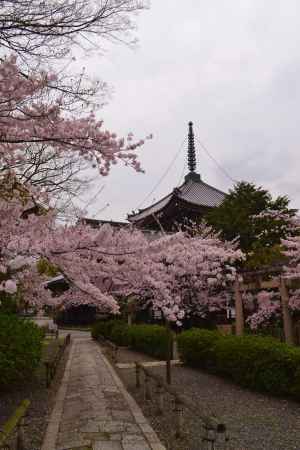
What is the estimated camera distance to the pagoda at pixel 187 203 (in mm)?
31406

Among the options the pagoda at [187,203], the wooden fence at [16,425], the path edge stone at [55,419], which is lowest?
the path edge stone at [55,419]

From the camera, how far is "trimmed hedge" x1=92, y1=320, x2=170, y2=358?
1536cm

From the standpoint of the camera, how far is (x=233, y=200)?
25453mm

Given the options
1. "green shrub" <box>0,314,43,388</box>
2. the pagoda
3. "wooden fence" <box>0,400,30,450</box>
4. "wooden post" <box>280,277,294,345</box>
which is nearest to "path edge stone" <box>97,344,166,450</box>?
"wooden fence" <box>0,400,30,450</box>

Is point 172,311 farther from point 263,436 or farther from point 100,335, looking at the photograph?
point 100,335

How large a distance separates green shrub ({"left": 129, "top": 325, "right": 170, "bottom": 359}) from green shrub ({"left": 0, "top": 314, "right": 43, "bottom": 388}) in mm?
6639

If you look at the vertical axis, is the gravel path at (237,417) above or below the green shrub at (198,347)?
below

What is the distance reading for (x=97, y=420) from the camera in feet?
22.5

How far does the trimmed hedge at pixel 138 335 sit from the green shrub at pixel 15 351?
3.85 m

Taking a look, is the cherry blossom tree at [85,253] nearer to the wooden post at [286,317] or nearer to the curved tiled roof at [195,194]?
the wooden post at [286,317]

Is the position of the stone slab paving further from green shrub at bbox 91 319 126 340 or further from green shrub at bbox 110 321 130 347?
green shrub at bbox 91 319 126 340

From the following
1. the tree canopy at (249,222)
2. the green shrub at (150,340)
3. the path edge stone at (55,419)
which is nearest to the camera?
the path edge stone at (55,419)

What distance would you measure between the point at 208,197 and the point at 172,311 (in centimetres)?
3098

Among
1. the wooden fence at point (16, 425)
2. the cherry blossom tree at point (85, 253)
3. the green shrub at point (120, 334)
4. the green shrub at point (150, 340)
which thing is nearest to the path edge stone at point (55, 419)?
the wooden fence at point (16, 425)
